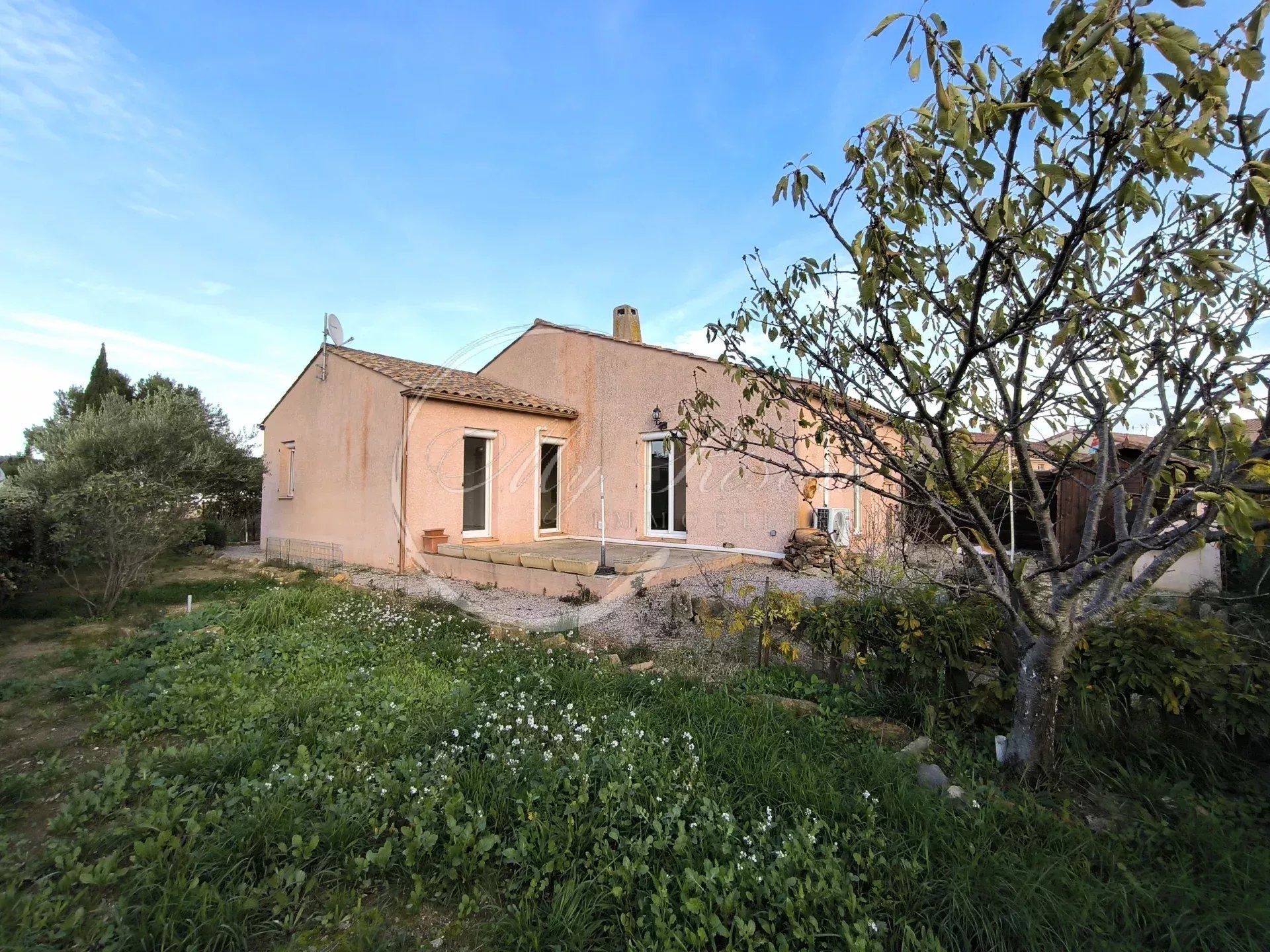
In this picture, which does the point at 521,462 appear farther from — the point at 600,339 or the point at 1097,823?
the point at 1097,823

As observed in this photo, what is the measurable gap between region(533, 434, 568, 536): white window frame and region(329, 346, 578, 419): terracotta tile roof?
610mm

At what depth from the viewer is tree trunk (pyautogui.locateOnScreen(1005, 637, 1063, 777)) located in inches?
104

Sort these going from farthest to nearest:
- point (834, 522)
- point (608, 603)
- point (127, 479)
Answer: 1. point (834, 522)
2. point (608, 603)
3. point (127, 479)

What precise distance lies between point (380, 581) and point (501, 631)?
15.5 ft

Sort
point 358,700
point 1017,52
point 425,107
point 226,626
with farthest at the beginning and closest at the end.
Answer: point 425,107, point 226,626, point 358,700, point 1017,52

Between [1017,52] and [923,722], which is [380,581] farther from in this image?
[1017,52]

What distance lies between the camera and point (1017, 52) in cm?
190

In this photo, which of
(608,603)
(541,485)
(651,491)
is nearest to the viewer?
(608,603)

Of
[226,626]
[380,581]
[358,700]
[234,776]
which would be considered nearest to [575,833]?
[234,776]

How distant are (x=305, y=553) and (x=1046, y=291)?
13.6 metres

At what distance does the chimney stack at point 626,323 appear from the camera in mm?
13055

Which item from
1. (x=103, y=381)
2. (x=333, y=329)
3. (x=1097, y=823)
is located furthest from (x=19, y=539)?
(x=103, y=381)

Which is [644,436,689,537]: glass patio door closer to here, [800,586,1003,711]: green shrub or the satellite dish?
[800,586,1003,711]: green shrub

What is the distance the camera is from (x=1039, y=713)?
2.66 m
